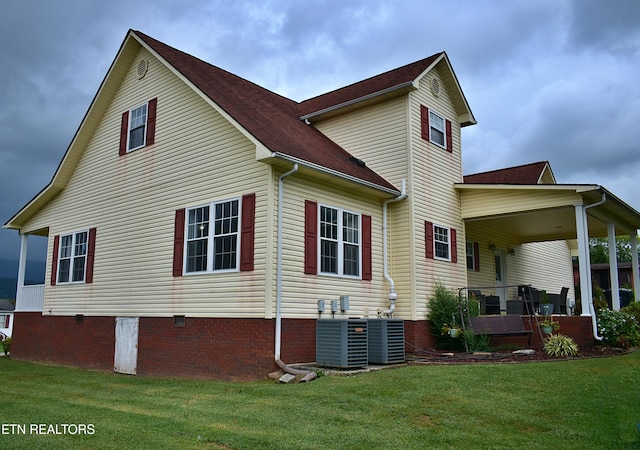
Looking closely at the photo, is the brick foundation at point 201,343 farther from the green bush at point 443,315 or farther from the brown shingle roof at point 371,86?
the brown shingle roof at point 371,86

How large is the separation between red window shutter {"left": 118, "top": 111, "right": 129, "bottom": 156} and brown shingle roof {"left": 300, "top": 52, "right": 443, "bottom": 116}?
199 inches

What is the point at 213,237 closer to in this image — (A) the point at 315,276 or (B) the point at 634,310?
(A) the point at 315,276

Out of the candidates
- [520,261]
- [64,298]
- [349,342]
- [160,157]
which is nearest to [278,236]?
[349,342]

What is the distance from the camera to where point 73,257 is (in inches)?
678

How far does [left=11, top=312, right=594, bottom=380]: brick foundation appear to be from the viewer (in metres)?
11.3

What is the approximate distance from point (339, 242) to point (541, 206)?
5468mm

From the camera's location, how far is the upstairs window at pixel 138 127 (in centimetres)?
1516

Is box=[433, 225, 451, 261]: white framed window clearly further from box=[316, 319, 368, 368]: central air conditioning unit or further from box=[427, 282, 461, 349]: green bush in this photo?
box=[316, 319, 368, 368]: central air conditioning unit

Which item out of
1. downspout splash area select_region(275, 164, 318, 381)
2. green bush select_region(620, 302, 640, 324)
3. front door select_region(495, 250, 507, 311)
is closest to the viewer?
downspout splash area select_region(275, 164, 318, 381)

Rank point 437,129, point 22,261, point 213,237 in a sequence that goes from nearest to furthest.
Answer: point 213,237
point 437,129
point 22,261

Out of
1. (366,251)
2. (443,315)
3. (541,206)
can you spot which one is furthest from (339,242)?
(541,206)

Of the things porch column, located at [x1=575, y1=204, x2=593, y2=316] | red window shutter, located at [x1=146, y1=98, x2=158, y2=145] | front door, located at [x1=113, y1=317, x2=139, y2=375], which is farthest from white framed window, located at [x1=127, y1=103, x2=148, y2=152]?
porch column, located at [x1=575, y1=204, x2=593, y2=316]

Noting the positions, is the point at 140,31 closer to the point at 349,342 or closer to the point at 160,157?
the point at 160,157

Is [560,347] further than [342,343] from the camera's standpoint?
Yes
